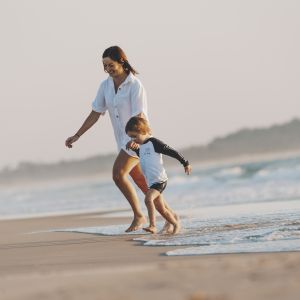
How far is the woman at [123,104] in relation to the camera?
26.4 ft

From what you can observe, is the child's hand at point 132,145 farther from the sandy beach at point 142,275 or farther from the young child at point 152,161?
the sandy beach at point 142,275

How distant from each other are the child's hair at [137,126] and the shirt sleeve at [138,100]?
1.03 feet

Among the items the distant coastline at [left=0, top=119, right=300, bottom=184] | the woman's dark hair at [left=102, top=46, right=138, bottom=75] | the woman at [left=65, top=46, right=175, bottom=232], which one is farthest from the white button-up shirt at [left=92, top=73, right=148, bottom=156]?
the distant coastline at [left=0, top=119, right=300, bottom=184]

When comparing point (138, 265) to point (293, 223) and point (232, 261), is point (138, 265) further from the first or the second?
point (293, 223)

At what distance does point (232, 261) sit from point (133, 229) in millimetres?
3352

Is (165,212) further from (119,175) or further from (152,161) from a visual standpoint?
(119,175)

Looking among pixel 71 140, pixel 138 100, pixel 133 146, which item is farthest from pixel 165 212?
pixel 71 140

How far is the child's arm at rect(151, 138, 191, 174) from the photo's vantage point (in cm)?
754

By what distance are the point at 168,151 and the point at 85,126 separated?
1.42 metres

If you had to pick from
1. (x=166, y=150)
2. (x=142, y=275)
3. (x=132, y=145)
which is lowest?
(x=142, y=275)

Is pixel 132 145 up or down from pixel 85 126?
down

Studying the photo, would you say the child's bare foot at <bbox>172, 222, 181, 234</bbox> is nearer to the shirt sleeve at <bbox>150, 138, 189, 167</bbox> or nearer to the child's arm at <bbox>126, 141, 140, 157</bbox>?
the shirt sleeve at <bbox>150, 138, 189, 167</bbox>

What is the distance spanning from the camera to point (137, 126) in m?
7.66

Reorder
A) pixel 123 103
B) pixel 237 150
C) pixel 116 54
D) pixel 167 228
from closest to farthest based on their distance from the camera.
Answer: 1. pixel 167 228
2. pixel 116 54
3. pixel 123 103
4. pixel 237 150
